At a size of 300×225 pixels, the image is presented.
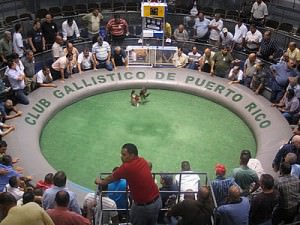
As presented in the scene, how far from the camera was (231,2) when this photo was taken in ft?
58.1

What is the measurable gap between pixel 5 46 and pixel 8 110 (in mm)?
2303

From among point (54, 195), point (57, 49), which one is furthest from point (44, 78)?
point (54, 195)

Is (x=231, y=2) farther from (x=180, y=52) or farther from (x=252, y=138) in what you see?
(x=252, y=138)

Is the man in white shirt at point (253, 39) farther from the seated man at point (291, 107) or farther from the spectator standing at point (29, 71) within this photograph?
the spectator standing at point (29, 71)

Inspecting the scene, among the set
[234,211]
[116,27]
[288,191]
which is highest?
[116,27]

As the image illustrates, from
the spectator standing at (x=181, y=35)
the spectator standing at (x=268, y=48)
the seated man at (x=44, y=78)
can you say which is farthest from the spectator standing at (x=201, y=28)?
the seated man at (x=44, y=78)

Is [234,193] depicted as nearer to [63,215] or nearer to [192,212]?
[192,212]

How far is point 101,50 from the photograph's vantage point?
546 inches

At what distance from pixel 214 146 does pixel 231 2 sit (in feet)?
26.6

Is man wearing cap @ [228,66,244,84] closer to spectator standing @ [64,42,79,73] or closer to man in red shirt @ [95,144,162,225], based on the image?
spectator standing @ [64,42,79,73]

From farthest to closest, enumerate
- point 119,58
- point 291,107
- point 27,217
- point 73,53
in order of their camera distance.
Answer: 1. point 119,58
2. point 73,53
3. point 291,107
4. point 27,217

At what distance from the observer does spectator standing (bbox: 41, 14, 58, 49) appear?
14359 millimetres

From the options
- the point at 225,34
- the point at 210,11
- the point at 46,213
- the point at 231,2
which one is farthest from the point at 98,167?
the point at 231,2

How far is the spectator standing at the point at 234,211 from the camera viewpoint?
628 cm
